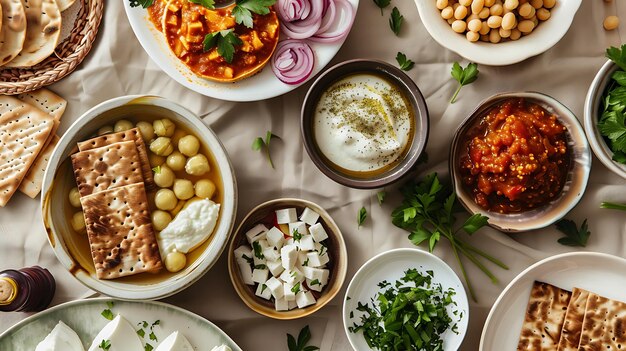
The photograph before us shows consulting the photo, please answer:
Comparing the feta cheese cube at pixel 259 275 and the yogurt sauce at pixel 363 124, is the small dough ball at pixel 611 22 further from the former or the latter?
the feta cheese cube at pixel 259 275

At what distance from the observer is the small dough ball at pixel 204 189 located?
93.7 inches

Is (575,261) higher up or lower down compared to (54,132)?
lower down

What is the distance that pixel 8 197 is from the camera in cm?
252

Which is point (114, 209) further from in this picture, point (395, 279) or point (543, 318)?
point (543, 318)

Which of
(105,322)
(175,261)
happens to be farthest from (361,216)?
(105,322)

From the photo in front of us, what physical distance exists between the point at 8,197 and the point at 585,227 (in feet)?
7.56

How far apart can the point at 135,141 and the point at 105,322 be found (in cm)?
71

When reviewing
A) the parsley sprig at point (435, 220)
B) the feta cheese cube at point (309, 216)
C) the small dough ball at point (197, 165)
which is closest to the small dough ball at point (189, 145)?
the small dough ball at point (197, 165)

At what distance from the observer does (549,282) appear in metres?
2.47

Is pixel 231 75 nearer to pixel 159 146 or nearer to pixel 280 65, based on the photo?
pixel 280 65

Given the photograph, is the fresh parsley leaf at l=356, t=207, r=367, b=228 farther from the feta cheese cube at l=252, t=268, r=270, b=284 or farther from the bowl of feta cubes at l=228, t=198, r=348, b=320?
the feta cheese cube at l=252, t=268, r=270, b=284

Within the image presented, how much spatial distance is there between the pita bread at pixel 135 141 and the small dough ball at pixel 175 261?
0.27 m

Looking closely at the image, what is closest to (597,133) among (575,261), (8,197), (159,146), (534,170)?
(534,170)

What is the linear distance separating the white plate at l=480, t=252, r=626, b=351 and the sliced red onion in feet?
3.74
